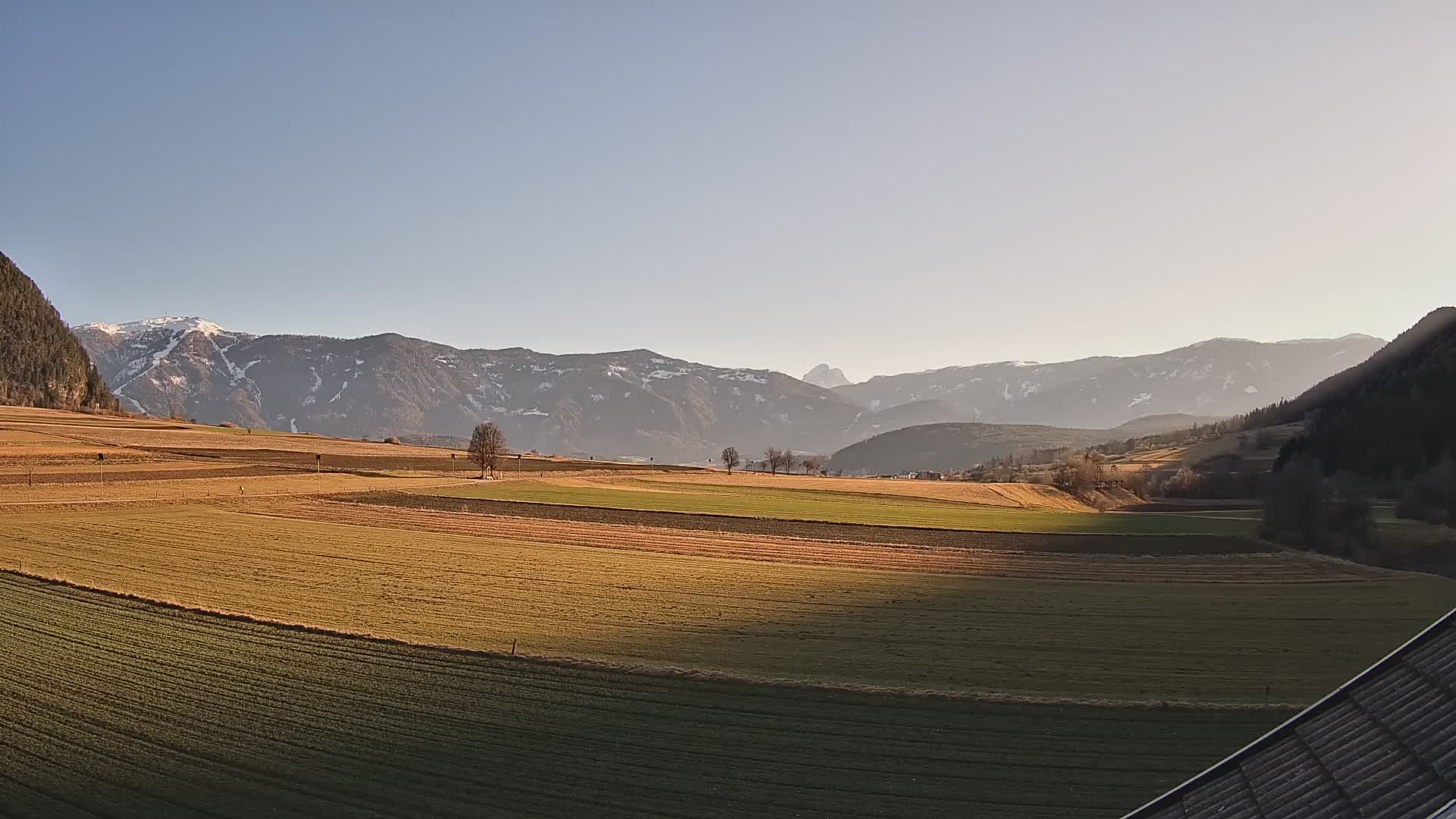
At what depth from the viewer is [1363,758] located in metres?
7.47

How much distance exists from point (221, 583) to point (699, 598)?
1826 centimetres

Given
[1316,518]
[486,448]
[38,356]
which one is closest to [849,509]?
[1316,518]

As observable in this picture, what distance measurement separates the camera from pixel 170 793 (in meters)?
15.5

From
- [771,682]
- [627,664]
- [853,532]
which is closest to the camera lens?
[771,682]

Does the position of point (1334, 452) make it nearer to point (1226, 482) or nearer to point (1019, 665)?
point (1226, 482)

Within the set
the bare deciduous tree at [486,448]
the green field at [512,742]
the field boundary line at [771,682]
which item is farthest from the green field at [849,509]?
the green field at [512,742]

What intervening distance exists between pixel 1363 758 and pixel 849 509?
72.5 m

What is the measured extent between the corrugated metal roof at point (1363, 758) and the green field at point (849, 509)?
58.6 m

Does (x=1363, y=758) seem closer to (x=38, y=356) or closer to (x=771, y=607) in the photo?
(x=771, y=607)

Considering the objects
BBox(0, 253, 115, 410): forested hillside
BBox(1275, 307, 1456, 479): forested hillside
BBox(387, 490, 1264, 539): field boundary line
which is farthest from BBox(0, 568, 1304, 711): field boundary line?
BBox(0, 253, 115, 410): forested hillside

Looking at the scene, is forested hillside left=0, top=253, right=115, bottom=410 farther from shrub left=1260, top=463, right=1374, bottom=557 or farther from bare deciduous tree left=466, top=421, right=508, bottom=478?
shrub left=1260, top=463, right=1374, bottom=557

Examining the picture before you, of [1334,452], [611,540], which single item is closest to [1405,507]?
[1334,452]

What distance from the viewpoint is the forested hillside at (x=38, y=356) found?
168 meters

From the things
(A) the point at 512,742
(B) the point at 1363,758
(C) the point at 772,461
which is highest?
(B) the point at 1363,758
